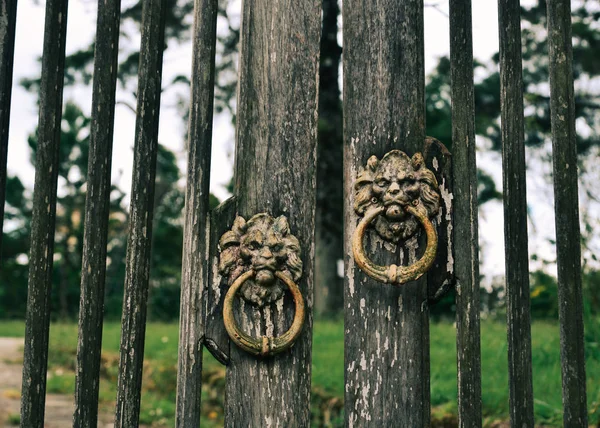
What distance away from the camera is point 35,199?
4.66 ft

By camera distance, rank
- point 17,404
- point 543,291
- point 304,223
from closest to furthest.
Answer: point 304,223
point 17,404
point 543,291

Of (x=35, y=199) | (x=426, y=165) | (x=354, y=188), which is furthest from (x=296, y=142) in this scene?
(x=35, y=199)

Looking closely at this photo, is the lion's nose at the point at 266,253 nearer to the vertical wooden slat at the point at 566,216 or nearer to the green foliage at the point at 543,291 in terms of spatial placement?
the vertical wooden slat at the point at 566,216

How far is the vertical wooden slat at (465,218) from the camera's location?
1.28 meters

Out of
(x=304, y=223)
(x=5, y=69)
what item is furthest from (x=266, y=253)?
(x=5, y=69)

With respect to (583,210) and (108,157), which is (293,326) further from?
(583,210)

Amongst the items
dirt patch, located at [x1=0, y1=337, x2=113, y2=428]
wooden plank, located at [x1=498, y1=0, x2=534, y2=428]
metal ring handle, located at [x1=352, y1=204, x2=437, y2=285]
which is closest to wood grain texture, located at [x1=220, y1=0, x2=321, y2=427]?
metal ring handle, located at [x1=352, y1=204, x2=437, y2=285]

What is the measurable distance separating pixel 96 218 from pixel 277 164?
415 mm

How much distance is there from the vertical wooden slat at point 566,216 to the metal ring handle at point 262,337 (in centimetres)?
55

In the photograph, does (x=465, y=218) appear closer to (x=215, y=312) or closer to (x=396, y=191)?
(x=396, y=191)

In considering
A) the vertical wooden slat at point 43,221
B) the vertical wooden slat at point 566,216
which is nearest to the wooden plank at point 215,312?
the vertical wooden slat at point 43,221

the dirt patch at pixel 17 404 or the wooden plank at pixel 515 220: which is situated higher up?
the wooden plank at pixel 515 220

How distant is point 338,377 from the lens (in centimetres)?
370

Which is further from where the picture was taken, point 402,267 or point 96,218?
point 96,218
